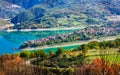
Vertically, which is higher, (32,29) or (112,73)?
(112,73)

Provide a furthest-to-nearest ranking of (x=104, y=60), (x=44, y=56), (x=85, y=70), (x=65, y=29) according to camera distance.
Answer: (x=65, y=29) < (x=44, y=56) < (x=85, y=70) < (x=104, y=60)

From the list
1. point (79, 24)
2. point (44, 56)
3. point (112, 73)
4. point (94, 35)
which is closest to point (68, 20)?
point (79, 24)

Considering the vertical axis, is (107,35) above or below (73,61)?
below

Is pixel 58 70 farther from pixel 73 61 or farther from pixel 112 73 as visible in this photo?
pixel 112 73

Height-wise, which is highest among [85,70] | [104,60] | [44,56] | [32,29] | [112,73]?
[104,60]

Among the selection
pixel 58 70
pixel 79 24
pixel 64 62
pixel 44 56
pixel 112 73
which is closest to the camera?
pixel 112 73

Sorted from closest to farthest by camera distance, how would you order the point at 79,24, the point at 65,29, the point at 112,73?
1. the point at 112,73
2. the point at 65,29
3. the point at 79,24

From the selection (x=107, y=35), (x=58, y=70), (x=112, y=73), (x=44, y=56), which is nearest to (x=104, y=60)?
(x=112, y=73)

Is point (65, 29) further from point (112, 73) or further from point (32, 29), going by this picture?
point (112, 73)

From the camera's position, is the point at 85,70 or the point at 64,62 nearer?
the point at 85,70
